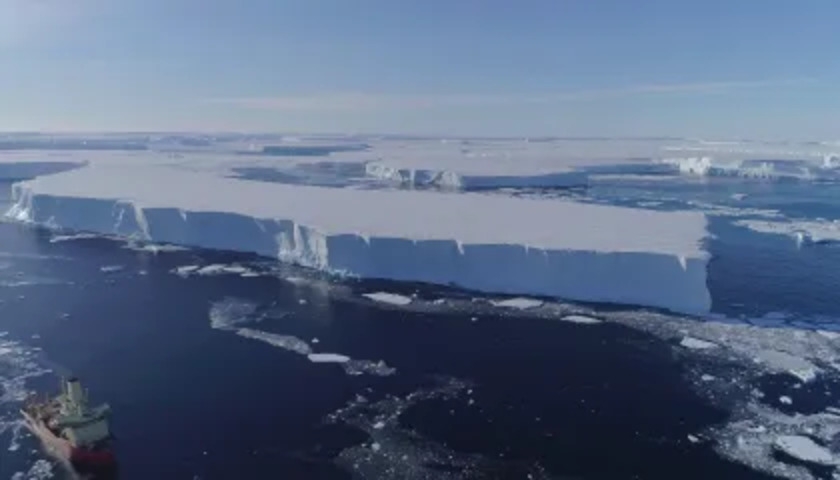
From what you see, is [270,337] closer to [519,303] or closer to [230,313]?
[230,313]

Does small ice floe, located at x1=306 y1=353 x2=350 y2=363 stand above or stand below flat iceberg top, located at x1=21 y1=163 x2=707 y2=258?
below

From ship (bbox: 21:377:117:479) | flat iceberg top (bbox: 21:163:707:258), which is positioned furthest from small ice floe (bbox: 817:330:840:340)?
ship (bbox: 21:377:117:479)

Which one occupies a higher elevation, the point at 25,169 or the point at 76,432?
the point at 25,169

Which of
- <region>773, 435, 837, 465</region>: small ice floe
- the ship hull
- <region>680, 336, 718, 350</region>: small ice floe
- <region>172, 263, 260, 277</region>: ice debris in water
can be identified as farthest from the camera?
<region>172, 263, 260, 277</region>: ice debris in water

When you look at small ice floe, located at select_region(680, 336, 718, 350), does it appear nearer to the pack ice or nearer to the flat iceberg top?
the pack ice

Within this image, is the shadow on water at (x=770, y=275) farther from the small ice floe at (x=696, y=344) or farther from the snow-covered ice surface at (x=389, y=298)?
the snow-covered ice surface at (x=389, y=298)

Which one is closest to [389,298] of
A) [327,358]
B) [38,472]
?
[327,358]
